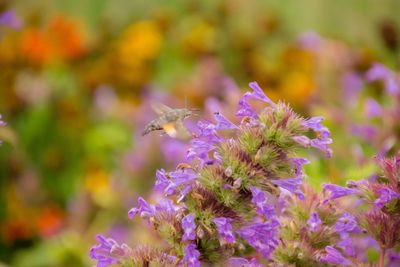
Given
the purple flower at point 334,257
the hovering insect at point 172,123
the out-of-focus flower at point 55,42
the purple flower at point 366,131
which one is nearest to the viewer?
the purple flower at point 334,257

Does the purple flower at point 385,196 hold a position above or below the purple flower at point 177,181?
below

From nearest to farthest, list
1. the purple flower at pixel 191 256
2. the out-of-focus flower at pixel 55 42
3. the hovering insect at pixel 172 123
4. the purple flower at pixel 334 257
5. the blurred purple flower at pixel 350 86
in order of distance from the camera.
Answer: the purple flower at pixel 191 256 < the purple flower at pixel 334 257 < the hovering insect at pixel 172 123 < the blurred purple flower at pixel 350 86 < the out-of-focus flower at pixel 55 42

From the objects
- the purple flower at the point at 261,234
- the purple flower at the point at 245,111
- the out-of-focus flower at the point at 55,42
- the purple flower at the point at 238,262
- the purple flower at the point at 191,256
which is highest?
the out-of-focus flower at the point at 55,42

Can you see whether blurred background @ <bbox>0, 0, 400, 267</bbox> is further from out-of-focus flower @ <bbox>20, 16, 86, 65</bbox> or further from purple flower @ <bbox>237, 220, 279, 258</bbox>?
purple flower @ <bbox>237, 220, 279, 258</bbox>

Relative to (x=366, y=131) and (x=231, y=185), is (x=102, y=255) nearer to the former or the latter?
(x=231, y=185)

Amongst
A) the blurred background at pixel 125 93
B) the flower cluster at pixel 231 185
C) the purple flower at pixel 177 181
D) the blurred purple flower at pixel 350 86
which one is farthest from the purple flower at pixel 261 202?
the blurred purple flower at pixel 350 86

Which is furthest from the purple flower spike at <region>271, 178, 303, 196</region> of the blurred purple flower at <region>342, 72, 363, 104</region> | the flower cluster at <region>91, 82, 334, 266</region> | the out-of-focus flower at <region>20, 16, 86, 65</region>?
the out-of-focus flower at <region>20, 16, 86, 65</region>

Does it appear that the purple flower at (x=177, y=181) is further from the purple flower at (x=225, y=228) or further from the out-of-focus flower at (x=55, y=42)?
the out-of-focus flower at (x=55, y=42)
